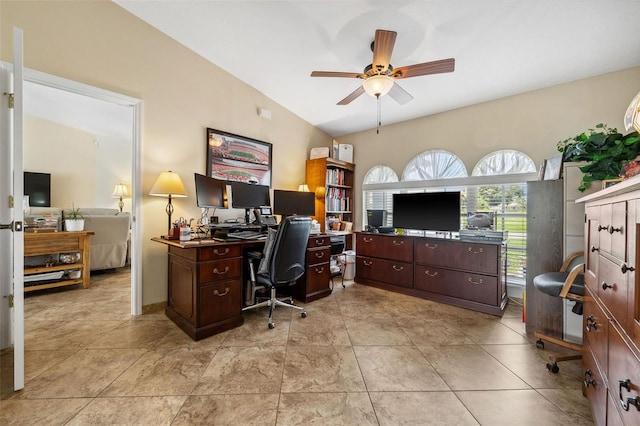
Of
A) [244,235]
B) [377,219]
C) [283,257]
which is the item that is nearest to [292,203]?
[244,235]

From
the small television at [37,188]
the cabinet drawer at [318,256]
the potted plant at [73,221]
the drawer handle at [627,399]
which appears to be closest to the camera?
the drawer handle at [627,399]

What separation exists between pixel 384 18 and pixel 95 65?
2.66 m

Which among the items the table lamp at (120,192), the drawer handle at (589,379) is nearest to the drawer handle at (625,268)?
the drawer handle at (589,379)

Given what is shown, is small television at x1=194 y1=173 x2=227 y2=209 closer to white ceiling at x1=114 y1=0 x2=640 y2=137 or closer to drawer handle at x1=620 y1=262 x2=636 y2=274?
white ceiling at x1=114 y1=0 x2=640 y2=137

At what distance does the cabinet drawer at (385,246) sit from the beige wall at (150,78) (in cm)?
219

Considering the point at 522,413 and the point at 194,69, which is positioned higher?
the point at 194,69

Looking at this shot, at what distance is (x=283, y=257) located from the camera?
93.0 inches

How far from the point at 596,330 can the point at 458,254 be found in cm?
176

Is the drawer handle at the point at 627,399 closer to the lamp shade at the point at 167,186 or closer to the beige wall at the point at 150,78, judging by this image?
the lamp shade at the point at 167,186

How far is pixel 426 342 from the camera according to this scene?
2.05 meters

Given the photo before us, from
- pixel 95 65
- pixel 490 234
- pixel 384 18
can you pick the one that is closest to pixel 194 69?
pixel 95 65

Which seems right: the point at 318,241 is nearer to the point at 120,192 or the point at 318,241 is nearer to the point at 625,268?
the point at 625,268

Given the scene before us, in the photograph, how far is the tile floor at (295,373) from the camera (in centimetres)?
131

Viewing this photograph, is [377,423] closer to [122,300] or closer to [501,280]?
[501,280]
